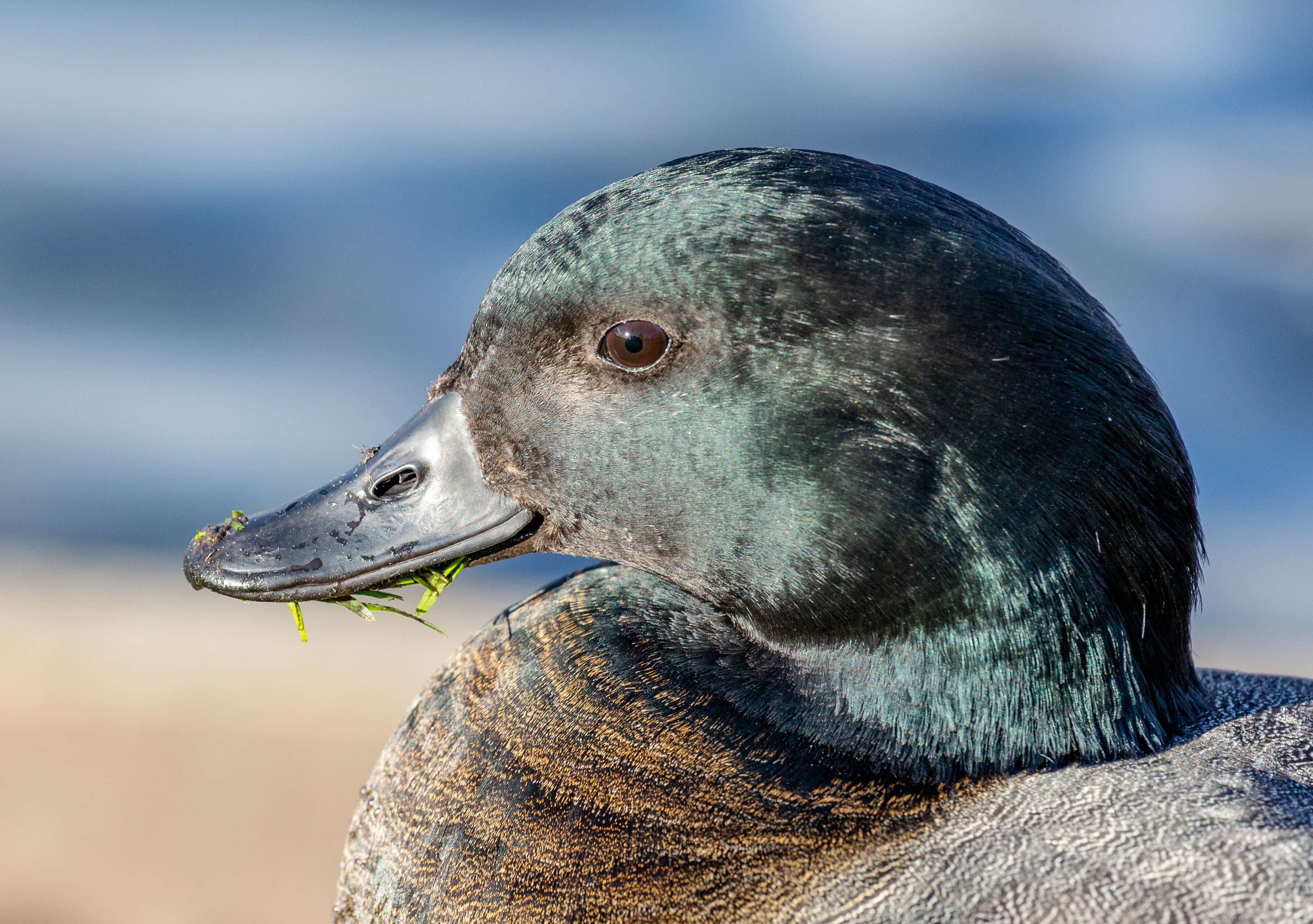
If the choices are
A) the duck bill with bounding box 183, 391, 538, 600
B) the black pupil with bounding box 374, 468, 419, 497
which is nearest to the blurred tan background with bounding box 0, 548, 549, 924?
the duck bill with bounding box 183, 391, 538, 600

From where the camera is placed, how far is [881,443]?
1776mm

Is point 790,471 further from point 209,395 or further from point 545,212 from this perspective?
point 545,212

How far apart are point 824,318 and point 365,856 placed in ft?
4.25

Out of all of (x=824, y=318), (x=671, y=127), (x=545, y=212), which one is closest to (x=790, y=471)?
(x=824, y=318)

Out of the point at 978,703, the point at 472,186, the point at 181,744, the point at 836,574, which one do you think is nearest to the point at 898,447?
the point at 836,574

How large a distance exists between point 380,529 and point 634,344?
542mm

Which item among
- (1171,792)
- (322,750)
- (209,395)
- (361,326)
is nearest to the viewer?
(1171,792)

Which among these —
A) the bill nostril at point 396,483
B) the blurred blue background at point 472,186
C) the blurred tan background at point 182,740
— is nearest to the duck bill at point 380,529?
the bill nostril at point 396,483

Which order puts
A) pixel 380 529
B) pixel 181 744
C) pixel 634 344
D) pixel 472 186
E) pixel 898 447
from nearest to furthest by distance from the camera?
1. pixel 898 447
2. pixel 634 344
3. pixel 380 529
4. pixel 181 744
5. pixel 472 186

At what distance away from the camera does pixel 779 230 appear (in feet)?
5.87

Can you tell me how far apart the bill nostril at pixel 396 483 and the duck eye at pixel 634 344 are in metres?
0.41

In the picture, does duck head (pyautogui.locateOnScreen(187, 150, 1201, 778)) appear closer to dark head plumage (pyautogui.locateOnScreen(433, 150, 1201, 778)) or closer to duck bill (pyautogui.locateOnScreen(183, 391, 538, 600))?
dark head plumage (pyautogui.locateOnScreen(433, 150, 1201, 778))

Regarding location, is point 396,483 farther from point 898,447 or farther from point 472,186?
point 472,186

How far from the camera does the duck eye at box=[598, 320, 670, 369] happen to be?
1886mm
